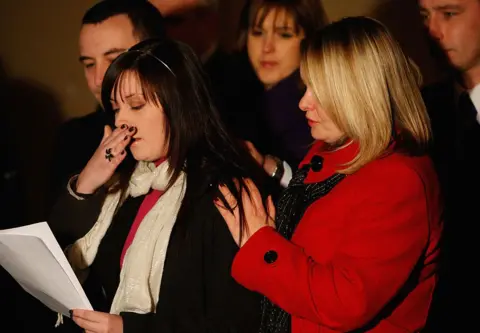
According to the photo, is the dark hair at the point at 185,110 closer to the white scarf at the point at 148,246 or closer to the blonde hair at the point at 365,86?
the white scarf at the point at 148,246

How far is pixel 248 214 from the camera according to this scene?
4.22 feet

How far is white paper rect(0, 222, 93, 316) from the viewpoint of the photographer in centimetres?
129

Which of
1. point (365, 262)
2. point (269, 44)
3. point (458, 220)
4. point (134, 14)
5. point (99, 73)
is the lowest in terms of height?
point (458, 220)

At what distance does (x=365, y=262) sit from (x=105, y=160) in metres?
0.74

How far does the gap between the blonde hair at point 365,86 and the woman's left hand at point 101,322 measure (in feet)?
1.91

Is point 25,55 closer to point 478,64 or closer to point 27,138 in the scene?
point 27,138

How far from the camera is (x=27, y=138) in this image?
110 inches

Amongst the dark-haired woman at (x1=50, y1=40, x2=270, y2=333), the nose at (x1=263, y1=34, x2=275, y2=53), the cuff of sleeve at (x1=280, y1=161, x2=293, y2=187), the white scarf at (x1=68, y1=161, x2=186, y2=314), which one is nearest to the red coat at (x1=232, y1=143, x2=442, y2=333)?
the dark-haired woman at (x1=50, y1=40, x2=270, y2=333)

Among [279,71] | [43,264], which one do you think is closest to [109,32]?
[279,71]

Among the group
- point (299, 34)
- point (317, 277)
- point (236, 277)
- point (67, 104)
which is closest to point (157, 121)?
point (236, 277)

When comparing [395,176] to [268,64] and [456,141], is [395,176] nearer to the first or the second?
[456,141]

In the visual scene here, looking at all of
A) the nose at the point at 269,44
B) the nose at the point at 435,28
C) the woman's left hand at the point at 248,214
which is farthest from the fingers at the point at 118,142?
the nose at the point at 435,28

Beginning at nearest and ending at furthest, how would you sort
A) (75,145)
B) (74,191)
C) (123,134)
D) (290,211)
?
(290,211) → (123,134) → (74,191) → (75,145)

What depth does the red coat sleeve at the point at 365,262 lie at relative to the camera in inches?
43.4
